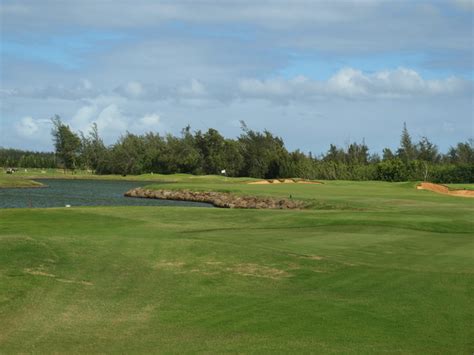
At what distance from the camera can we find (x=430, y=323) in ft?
40.0

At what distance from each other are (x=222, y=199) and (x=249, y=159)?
71.7 metres

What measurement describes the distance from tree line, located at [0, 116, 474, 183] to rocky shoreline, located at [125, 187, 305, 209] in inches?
1551

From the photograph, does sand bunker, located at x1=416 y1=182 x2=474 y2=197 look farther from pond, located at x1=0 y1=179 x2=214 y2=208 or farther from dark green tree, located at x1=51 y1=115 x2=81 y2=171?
dark green tree, located at x1=51 y1=115 x2=81 y2=171

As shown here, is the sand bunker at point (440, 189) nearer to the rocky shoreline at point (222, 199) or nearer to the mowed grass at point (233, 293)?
the rocky shoreline at point (222, 199)

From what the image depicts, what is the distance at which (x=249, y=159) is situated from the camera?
136 metres

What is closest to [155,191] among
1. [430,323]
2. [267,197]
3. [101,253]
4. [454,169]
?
[267,197]

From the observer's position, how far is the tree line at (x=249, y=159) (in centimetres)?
10156

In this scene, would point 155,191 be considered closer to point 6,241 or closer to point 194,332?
point 6,241

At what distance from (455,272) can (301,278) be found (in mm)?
4102

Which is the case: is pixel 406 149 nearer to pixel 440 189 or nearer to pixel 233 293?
pixel 440 189

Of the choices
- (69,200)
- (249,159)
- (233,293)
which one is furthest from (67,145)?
(233,293)

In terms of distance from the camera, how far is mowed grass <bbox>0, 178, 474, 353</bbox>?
428 inches

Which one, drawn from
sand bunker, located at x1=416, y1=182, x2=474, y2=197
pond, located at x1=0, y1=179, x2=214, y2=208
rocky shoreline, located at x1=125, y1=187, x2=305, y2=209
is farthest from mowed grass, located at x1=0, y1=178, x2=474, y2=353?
sand bunker, located at x1=416, y1=182, x2=474, y2=197

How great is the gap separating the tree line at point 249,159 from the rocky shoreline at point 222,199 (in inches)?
1551
